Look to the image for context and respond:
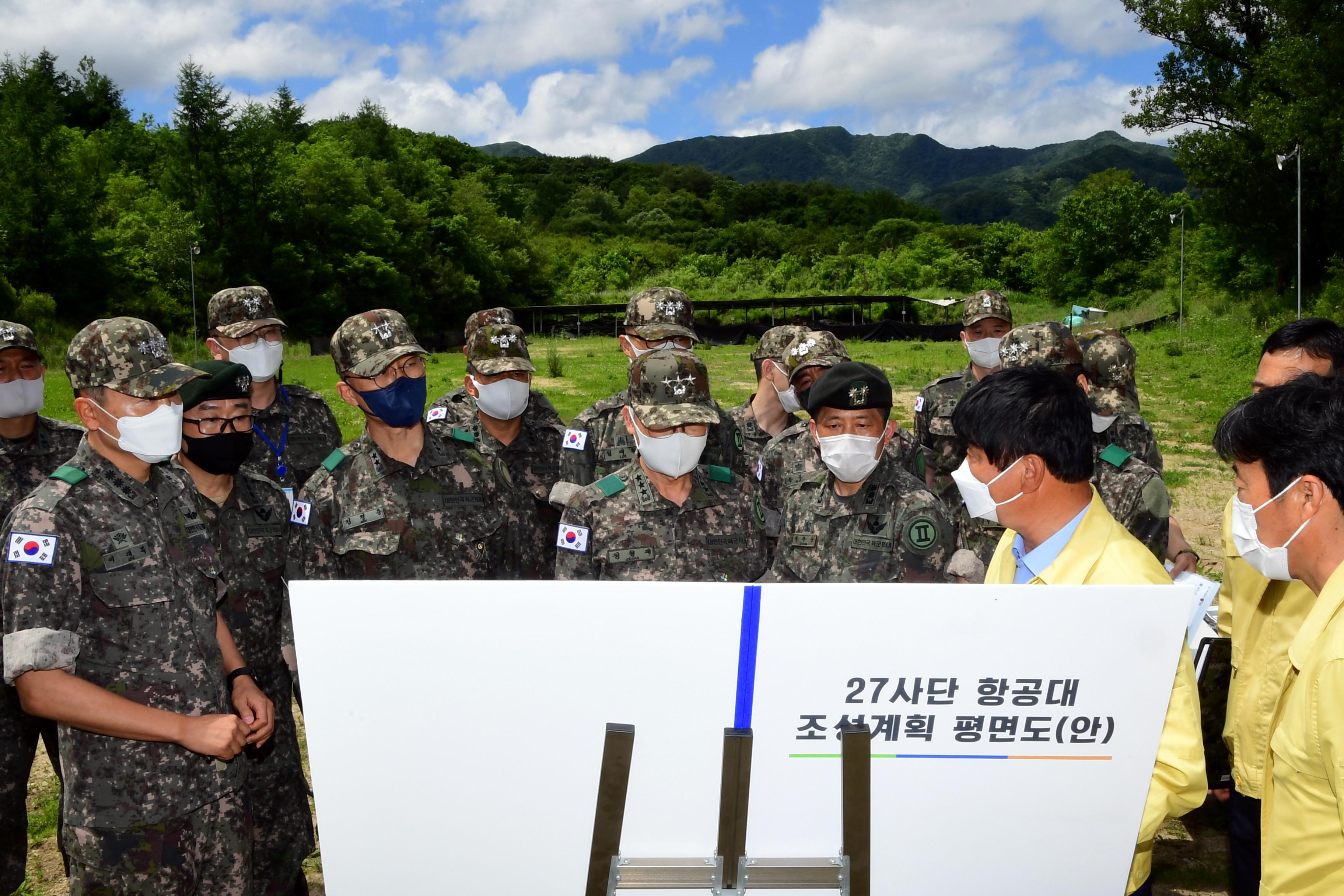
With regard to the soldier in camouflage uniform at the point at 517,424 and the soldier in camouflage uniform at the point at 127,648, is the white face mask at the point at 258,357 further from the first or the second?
the soldier in camouflage uniform at the point at 127,648

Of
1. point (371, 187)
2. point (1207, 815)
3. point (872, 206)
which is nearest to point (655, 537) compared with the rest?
point (1207, 815)

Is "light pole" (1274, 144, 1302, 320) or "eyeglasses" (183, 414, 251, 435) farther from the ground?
"light pole" (1274, 144, 1302, 320)

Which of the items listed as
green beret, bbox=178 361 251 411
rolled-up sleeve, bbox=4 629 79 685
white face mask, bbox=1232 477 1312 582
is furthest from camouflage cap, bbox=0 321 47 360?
white face mask, bbox=1232 477 1312 582

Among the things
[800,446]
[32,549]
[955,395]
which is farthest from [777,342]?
[32,549]

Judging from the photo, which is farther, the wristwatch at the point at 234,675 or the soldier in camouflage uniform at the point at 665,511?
the soldier in camouflage uniform at the point at 665,511

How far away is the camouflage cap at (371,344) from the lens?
347 cm

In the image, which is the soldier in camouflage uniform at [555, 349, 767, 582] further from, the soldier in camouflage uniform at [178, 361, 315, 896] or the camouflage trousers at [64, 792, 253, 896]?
the camouflage trousers at [64, 792, 253, 896]

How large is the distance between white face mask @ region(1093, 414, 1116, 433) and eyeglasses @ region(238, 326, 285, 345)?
12.9 ft

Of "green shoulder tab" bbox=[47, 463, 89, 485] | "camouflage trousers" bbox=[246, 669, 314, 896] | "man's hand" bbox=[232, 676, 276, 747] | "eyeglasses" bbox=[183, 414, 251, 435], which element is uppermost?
Result: "eyeglasses" bbox=[183, 414, 251, 435]

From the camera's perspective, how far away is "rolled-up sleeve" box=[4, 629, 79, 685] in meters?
2.38

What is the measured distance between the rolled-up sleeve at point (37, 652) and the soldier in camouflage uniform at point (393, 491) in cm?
93

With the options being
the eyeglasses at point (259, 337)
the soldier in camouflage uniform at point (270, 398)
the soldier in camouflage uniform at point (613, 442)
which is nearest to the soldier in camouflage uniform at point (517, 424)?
the soldier in camouflage uniform at point (613, 442)

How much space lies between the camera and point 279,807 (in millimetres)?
3480

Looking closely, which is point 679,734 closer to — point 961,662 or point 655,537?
point 961,662
